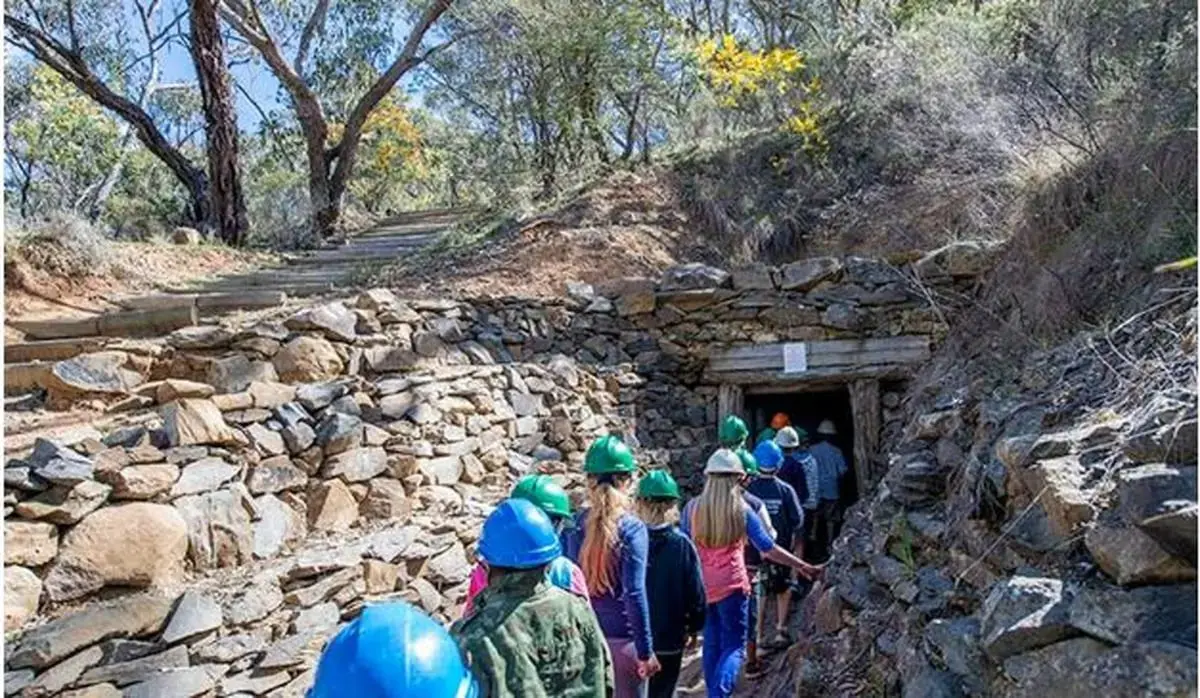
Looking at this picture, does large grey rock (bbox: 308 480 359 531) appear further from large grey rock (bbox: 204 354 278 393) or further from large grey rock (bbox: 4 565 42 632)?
large grey rock (bbox: 4 565 42 632)

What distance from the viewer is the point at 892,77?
10.2 m

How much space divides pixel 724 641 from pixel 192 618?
2532mm

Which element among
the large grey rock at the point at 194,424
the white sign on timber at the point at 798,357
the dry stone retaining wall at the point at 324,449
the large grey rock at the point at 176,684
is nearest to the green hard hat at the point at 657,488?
the dry stone retaining wall at the point at 324,449

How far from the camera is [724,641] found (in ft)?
13.7

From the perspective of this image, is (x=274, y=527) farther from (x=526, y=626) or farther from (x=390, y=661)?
(x=390, y=661)

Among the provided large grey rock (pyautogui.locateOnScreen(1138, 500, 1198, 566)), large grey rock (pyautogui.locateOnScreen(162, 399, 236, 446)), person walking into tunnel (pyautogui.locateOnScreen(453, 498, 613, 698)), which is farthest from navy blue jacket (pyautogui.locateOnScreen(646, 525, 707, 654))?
large grey rock (pyautogui.locateOnScreen(162, 399, 236, 446))

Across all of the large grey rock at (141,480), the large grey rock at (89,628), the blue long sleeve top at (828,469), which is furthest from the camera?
the blue long sleeve top at (828,469)

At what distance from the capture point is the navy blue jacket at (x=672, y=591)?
3523 millimetres

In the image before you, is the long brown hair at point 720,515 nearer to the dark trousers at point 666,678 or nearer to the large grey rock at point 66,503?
the dark trousers at point 666,678

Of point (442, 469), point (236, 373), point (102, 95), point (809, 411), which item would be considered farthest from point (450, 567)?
point (102, 95)

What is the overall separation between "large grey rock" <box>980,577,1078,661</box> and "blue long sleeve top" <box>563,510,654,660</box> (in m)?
1.26

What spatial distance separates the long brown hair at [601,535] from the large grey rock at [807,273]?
487 cm

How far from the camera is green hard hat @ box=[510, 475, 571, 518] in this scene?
11.1ft

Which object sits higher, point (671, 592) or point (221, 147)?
point (221, 147)
